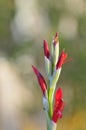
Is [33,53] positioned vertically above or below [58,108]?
below

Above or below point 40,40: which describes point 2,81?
below

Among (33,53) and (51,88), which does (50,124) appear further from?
(33,53)

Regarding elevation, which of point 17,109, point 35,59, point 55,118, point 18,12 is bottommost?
point 17,109

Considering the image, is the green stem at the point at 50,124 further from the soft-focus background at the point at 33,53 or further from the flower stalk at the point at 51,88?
the soft-focus background at the point at 33,53

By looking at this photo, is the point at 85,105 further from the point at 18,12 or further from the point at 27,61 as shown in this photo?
the point at 18,12

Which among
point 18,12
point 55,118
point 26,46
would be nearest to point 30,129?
point 26,46

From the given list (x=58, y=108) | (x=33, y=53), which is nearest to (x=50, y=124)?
(x=58, y=108)

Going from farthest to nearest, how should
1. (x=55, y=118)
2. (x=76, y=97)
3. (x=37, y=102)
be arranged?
1. (x=37, y=102)
2. (x=76, y=97)
3. (x=55, y=118)

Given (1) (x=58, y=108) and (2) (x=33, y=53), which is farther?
(2) (x=33, y=53)
